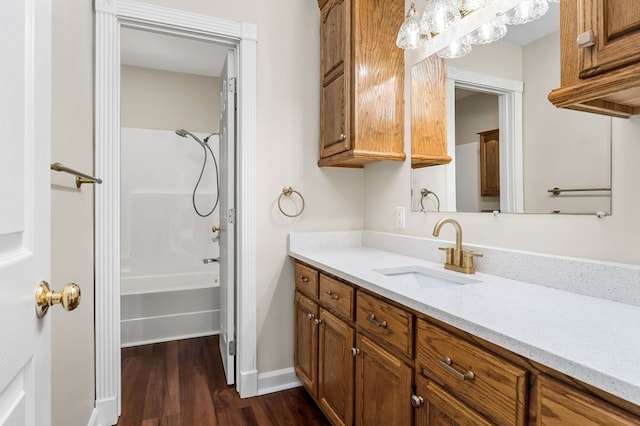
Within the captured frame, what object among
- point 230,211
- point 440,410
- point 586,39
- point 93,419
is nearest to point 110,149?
point 230,211

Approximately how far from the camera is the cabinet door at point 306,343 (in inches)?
Result: 71.6

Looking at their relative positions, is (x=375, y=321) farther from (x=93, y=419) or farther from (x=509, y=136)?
(x=93, y=419)

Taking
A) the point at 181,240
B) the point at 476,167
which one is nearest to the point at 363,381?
the point at 476,167

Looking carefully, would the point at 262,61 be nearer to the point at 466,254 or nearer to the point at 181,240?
the point at 466,254

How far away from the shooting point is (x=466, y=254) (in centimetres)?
146

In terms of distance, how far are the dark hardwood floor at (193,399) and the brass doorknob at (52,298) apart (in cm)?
148

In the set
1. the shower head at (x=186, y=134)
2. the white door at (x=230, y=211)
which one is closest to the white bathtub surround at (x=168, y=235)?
the shower head at (x=186, y=134)

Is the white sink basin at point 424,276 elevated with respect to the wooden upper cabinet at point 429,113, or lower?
lower

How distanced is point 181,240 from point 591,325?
129 inches

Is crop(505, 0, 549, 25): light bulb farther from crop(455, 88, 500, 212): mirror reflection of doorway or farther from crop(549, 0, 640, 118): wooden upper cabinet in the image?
crop(549, 0, 640, 118): wooden upper cabinet

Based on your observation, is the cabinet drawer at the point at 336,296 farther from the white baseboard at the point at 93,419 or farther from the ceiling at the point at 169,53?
the ceiling at the point at 169,53

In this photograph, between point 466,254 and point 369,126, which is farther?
point 369,126

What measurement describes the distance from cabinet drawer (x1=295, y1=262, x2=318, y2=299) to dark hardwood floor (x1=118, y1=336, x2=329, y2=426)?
26.1 inches

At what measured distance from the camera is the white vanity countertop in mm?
607
